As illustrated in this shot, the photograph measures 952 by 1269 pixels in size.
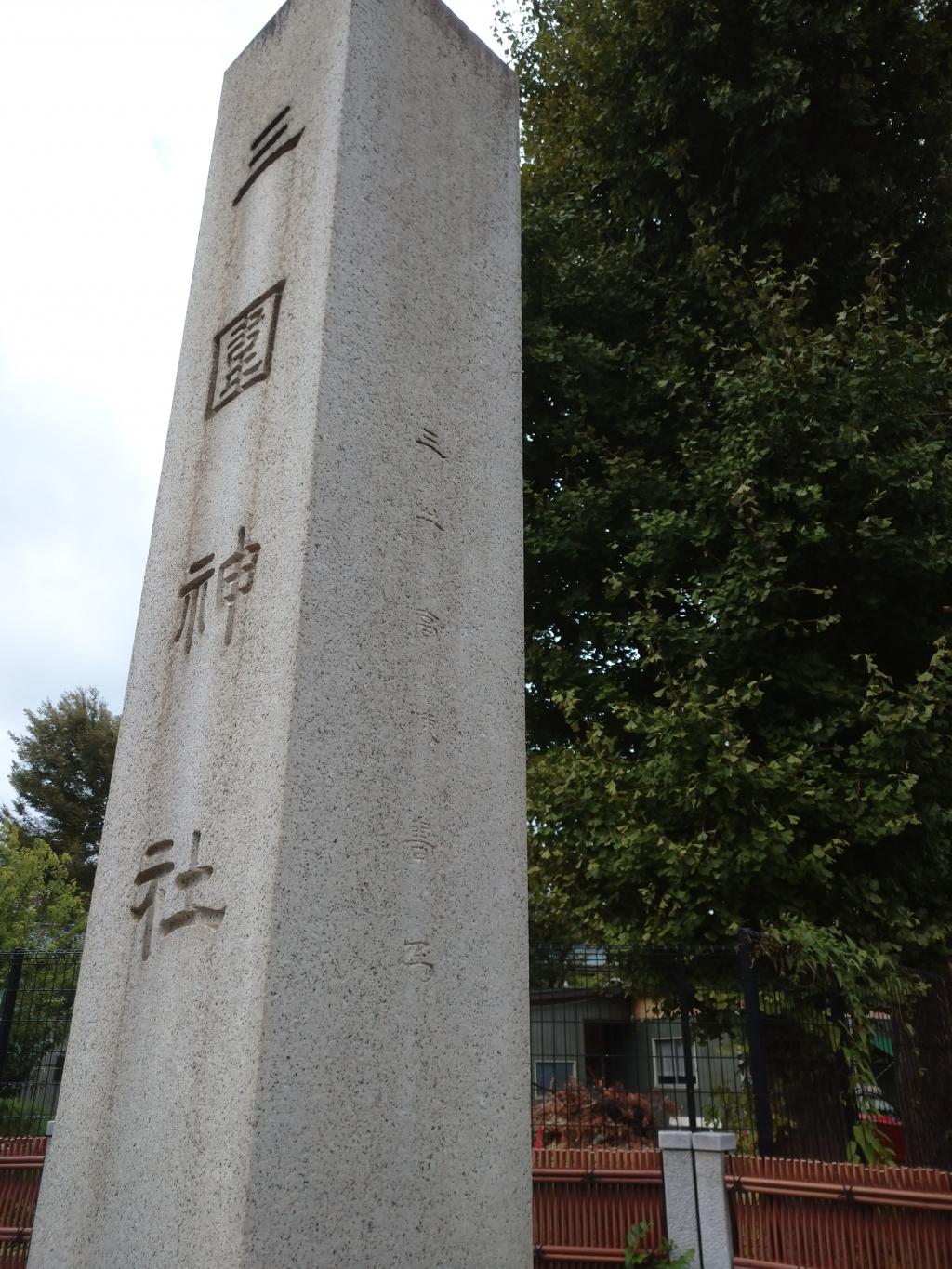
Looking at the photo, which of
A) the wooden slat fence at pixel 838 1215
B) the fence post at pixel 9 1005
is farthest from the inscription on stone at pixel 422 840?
the fence post at pixel 9 1005

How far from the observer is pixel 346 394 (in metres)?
2.85

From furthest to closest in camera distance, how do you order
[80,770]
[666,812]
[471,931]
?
[80,770] → [666,812] → [471,931]

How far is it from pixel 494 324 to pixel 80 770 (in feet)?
105

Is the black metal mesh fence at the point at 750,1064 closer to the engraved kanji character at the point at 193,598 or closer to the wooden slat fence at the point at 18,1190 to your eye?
the wooden slat fence at the point at 18,1190

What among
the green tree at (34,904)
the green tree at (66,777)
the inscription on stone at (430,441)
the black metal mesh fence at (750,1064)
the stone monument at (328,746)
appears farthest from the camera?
the green tree at (66,777)

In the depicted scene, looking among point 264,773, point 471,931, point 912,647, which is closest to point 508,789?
point 471,931

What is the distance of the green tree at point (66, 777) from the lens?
31250 mm

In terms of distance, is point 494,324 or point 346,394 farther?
point 494,324

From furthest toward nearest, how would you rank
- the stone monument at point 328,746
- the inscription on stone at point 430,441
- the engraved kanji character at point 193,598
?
1. the inscription on stone at point 430,441
2. the engraved kanji character at point 193,598
3. the stone monument at point 328,746

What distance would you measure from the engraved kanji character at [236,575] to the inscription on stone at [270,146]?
1.45 m

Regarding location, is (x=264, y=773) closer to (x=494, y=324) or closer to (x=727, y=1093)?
(x=494, y=324)

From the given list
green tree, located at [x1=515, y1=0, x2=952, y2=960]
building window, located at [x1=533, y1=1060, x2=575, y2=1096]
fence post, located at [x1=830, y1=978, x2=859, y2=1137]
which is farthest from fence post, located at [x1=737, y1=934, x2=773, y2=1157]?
building window, located at [x1=533, y1=1060, x2=575, y2=1096]

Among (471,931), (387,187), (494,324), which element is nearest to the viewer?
(471,931)

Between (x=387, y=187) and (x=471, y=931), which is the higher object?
(x=387, y=187)
